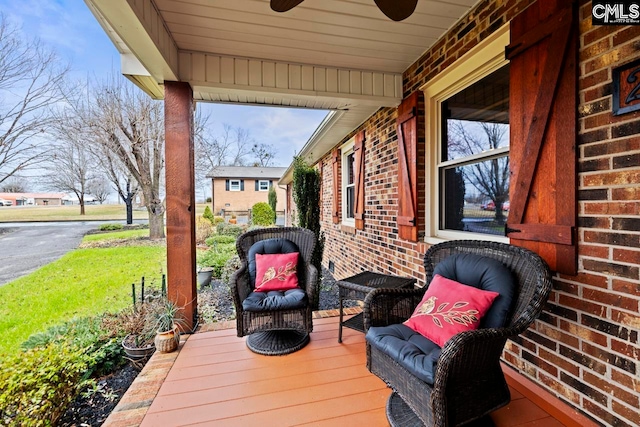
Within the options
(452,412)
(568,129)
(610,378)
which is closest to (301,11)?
(568,129)

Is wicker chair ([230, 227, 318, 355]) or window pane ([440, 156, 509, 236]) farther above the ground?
window pane ([440, 156, 509, 236])

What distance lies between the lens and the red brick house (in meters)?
1.37

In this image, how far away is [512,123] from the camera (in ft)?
6.16

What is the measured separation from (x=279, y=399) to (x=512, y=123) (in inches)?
93.9

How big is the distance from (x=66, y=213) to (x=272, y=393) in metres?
24.6

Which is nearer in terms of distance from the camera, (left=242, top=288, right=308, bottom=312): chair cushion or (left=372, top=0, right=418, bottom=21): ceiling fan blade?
(left=372, top=0, right=418, bottom=21): ceiling fan blade

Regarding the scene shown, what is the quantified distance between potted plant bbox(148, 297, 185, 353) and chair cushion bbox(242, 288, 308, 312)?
A: 0.70m

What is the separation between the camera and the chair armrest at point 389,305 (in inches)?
71.3

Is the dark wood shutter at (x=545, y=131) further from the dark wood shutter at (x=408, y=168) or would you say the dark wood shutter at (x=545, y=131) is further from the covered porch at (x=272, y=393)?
the dark wood shutter at (x=408, y=168)

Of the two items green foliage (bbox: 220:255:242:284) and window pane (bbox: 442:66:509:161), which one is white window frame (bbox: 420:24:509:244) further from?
green foliage (bbox: 220:255:242:284)

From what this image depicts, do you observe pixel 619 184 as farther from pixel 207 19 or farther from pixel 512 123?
pixel 207 19

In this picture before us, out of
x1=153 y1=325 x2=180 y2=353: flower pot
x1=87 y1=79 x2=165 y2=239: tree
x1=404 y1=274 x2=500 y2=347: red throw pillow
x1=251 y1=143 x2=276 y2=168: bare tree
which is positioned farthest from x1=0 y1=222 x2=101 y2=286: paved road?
x1=251 y1=143 x2=276 y2=168: bare tree

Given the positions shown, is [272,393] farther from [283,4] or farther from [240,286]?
[283,4]

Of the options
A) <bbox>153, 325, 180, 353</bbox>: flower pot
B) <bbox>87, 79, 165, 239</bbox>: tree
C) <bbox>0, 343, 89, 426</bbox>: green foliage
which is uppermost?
<bbox>87, 79, 165, 239</bbox>: tree
